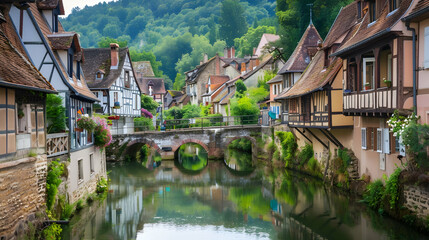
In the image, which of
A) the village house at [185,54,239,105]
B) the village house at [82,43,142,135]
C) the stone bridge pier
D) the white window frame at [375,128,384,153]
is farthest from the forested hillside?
the white window frame at [375,128,384,153]

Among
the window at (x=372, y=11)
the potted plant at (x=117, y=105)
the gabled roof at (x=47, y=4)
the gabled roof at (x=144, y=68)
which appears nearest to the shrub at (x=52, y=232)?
the gabled roof at (x=47, y=4)

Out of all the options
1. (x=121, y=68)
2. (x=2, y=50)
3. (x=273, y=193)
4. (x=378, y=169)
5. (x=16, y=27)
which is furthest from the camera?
(x=121, y=68)

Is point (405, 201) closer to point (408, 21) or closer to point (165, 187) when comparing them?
point (408, 21)

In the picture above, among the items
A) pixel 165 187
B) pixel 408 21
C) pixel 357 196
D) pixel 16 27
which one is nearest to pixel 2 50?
pixel 16 27

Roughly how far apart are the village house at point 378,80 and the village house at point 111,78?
66.1ft

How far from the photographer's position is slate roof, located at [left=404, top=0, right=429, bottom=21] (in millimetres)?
13466

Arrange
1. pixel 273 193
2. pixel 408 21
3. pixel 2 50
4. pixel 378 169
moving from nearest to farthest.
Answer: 1. pixel 2 50
2. pixel 408 21
3. pixel 378 169
4. pixel 273 193

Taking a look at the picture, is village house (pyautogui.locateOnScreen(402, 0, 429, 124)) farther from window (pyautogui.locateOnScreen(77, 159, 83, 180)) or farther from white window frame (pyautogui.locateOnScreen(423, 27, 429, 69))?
window (pyautogui.locateOnScreen(77, 159, 83, 180))

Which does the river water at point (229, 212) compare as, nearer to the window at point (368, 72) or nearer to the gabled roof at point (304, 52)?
the window at point (368, 72)

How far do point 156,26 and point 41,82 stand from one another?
145m

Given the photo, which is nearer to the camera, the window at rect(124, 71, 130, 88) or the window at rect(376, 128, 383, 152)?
the window at rect(376, 128, 383, 152)

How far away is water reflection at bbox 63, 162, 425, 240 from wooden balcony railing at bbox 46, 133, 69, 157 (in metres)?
2.56

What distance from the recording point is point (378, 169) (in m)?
18.4

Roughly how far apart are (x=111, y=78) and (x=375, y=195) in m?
24.4
